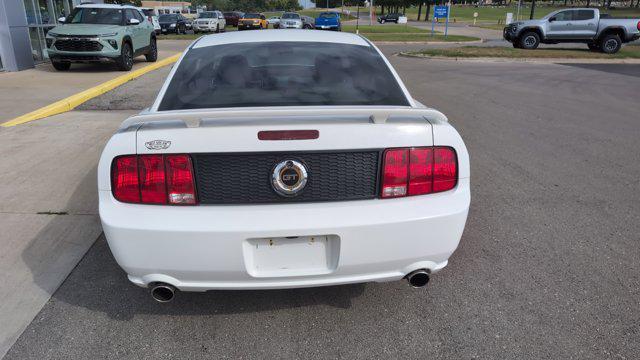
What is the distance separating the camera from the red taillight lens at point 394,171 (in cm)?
246

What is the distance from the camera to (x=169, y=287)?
2523mm

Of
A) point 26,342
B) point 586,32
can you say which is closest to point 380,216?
point 26,342

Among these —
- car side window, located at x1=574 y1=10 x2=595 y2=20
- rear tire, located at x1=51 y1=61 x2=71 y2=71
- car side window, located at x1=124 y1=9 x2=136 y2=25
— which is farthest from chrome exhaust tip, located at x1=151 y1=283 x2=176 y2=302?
car side window, located at x1=574 y1=10 x2=595 y2=20

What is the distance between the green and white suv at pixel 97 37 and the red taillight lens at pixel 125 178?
37.8 ft

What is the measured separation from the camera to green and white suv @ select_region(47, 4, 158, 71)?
1233cm

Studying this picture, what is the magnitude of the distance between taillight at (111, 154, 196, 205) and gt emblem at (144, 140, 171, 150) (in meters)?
0.05

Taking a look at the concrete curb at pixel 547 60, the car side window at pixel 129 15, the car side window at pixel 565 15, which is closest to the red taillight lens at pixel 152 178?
the car side window at pixel 129 15

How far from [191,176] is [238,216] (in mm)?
298

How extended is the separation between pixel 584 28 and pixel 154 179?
23925 mm

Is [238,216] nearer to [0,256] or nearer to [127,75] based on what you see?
[0,256]

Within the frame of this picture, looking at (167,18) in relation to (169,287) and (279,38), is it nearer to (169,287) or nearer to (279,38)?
(279,38)

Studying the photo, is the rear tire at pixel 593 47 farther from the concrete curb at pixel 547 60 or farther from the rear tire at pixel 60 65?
the rear tire at pixel 60 65

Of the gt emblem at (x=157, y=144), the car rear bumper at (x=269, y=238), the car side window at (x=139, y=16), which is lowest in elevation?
the car rear bumper at (x=269, y=238)

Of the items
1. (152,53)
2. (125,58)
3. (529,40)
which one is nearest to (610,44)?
(529,40)
